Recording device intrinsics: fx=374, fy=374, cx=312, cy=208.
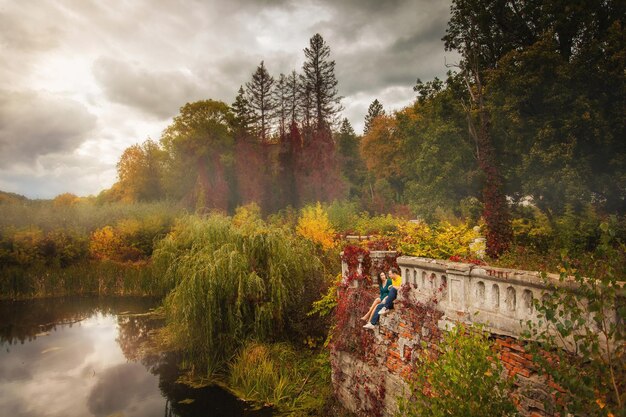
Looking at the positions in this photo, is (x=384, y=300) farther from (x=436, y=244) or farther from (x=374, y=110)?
(x=374, y=110)

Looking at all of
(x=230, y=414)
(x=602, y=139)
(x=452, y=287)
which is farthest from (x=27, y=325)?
(x=602, y=139)

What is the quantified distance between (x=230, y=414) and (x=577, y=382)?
8490 mm

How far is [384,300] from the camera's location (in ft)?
23.4

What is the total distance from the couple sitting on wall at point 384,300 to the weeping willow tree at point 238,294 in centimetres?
357

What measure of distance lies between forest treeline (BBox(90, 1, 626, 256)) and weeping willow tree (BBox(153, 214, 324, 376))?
6.02m

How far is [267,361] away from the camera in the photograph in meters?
9.74

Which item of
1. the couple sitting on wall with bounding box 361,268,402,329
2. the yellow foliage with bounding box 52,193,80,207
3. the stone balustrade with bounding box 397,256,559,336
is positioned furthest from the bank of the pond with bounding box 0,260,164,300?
the yellow foliage with bounding box 52,193,80,207

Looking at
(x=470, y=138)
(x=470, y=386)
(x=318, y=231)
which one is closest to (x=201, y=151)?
(x=318, y=231)

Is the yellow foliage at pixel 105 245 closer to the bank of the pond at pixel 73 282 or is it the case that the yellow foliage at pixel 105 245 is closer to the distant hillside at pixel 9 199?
the bank of the pond at pixel 73 282

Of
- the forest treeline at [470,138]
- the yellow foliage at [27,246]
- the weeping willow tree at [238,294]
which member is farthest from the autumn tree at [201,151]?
the weeping willow tree at [238,294]

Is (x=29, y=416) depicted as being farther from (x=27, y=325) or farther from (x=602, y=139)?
(x=602, y=139)

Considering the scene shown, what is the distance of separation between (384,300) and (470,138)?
66.3 feet

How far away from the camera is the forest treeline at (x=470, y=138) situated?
16.5 meters

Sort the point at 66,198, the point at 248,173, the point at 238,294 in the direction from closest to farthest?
the point at 238,294, the point at 248,173, the point at 66,198
